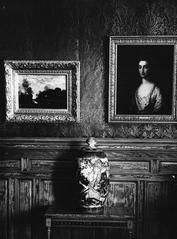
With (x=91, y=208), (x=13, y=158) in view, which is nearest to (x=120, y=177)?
(x=91, y=208)

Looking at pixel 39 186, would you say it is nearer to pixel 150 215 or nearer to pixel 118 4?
pixel 150 215

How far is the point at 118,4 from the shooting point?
10.1ft

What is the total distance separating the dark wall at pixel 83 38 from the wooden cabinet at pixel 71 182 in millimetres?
114

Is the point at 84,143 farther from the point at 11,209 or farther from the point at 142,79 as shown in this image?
the point at 11,209

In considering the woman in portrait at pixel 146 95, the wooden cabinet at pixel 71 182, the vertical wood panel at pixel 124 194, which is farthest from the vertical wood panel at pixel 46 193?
the woman in portrait at pixel 146 95

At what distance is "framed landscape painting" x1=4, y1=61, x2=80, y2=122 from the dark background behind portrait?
35cm

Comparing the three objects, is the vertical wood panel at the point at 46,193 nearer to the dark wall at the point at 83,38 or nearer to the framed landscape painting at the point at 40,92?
the dark wall at the point at 83,38

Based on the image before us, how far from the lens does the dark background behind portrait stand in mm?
3061

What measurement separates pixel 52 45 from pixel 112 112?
27.7 inches

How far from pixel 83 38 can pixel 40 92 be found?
1.77 feet

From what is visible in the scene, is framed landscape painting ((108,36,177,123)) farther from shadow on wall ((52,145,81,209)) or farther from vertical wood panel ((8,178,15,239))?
vertical wood panel ((8,178,15,239))

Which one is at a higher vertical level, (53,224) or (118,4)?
(118,4)

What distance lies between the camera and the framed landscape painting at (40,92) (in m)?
3.11

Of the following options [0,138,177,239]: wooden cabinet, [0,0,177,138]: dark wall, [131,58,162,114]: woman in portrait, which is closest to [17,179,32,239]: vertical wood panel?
[0,138,177,239]: wooden cabinet
